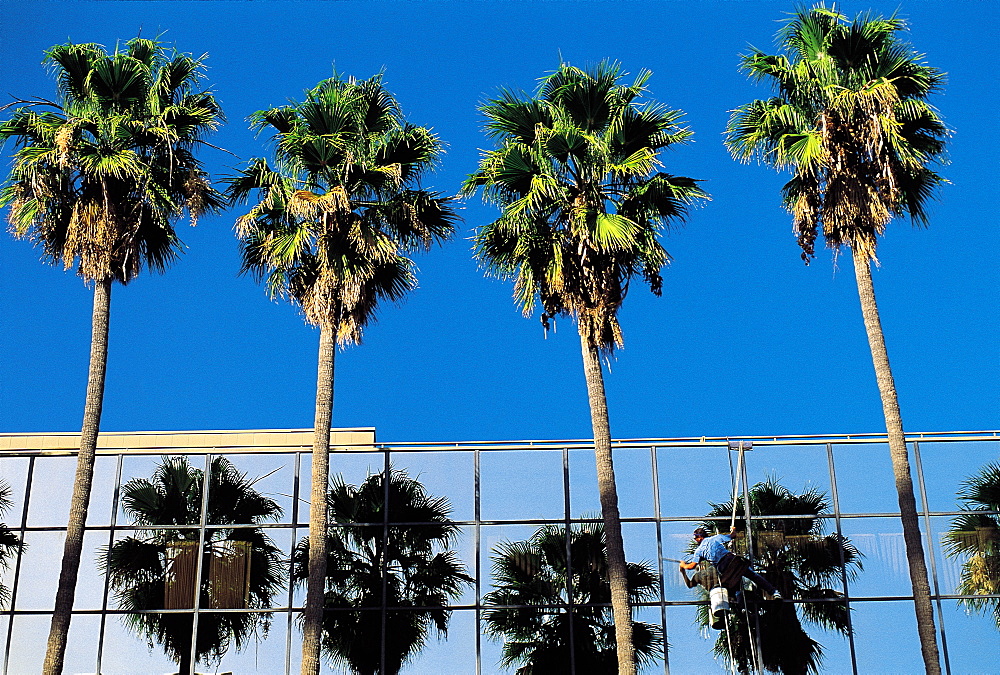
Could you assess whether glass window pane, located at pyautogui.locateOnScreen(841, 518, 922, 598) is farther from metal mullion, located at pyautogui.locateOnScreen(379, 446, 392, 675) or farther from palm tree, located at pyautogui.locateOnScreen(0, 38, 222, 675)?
palm tree, located at pyautogui.locateOnScreen(0, 38, 222, 675)

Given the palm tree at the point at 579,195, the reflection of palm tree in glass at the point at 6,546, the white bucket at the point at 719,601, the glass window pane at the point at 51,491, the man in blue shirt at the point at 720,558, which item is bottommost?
the white bucket at the point at 719,601

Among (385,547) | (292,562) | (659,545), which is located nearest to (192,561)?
(292,562)

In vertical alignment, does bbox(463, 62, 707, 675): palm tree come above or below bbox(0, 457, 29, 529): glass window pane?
above

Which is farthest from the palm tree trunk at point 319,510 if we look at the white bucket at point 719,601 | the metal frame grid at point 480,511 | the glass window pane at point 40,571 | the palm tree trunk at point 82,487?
the white bucket at point 719,601

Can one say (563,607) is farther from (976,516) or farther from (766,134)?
(766,134)

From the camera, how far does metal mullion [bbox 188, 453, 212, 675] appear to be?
17219 millimetres

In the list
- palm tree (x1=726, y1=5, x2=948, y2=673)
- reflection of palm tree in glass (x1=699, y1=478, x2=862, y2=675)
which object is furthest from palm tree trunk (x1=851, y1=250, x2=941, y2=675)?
reflection of palm tree in glass (x1=699, y1=478, x2=862, y2=675)

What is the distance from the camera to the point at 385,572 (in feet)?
58.4

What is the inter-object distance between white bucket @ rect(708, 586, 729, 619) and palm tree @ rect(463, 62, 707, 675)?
342cm

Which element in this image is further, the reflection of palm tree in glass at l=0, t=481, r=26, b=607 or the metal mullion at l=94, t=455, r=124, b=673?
the reflection of palm tree in glass at l=0, t=481, r=26, b=607

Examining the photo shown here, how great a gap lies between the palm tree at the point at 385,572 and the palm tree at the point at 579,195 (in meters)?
3.95

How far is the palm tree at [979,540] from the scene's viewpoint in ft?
56.6

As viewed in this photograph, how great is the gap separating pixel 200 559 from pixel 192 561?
176mm

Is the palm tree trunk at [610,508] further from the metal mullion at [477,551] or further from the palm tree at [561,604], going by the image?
the metal mullion at [477,551]
